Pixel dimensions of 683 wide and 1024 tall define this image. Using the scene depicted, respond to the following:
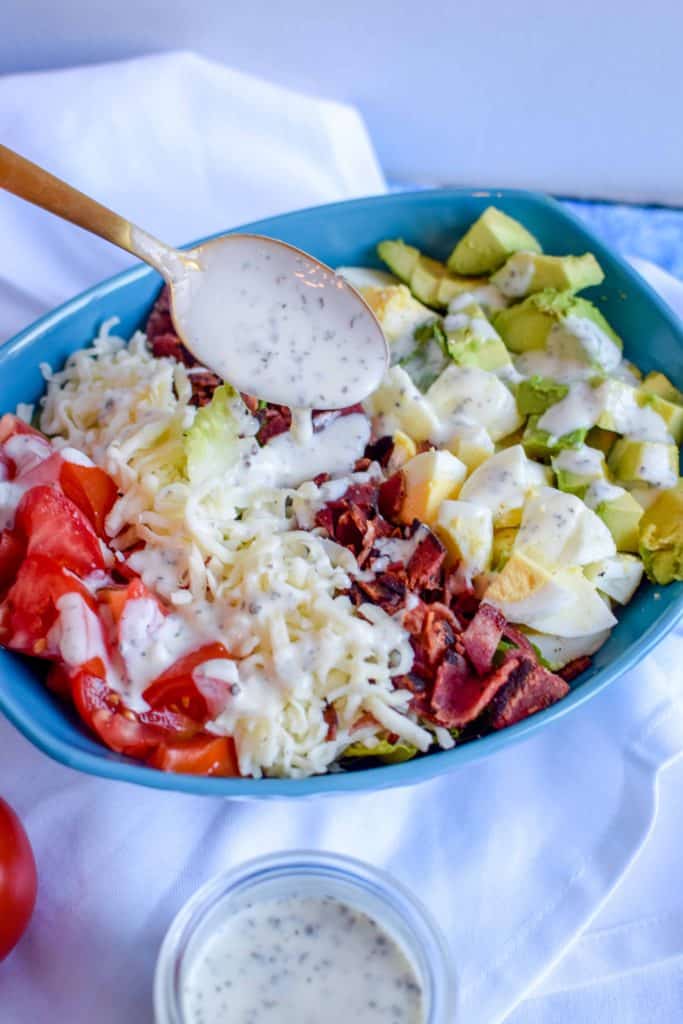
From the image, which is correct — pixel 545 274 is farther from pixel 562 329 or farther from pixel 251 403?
pixel 251 403

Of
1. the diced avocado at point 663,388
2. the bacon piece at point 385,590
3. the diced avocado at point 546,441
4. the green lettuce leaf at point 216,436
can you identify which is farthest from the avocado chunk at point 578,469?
the green lettuce leaf at point 216,436

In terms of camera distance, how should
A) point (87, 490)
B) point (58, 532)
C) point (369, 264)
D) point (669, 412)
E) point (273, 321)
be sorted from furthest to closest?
point (369, 264)
point (669, 412)
point (273, 321)
point (87, 490)
point (58, 532)

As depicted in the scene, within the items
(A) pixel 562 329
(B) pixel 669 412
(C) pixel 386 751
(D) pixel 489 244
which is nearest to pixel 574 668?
(C) pixel 386 751

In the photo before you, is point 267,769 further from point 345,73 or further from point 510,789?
point 345,73

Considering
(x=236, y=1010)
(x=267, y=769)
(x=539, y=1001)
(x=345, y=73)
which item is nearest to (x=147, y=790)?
(x=267, y=769)

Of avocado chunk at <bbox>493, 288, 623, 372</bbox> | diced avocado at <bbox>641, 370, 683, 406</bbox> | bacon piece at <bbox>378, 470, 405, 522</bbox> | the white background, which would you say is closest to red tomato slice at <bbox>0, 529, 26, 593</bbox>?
bacon piece at <bbox>378, 470, 405, 522</bbox>
